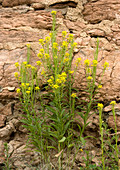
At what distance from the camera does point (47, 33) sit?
9.71 feet

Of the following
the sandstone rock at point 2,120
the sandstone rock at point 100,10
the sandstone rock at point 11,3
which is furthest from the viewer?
the sandstone rock at point 11,3

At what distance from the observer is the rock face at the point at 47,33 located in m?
2.36

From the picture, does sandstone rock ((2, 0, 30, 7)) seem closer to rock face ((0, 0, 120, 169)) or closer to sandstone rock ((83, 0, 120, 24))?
rock face ((0, 0, 120, 169))

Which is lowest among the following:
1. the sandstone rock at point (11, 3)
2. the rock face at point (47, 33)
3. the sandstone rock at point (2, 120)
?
the sandstone rock at point (2, 120)

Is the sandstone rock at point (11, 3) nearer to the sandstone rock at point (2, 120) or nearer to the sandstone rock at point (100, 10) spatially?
the sandstone rock at point (100, 10)

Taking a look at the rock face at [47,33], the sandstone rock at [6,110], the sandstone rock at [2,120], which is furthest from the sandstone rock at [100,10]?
the sandstone rock at [2,120]

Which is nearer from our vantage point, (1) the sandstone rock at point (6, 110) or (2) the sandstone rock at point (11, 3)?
(1) the sandstone rock at point (6, 110)

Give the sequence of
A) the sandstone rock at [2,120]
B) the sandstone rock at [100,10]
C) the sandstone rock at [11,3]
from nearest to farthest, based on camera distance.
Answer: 1. the sandstone rock at [2,120]
2. the sandstone rock at [100,10]
3. the sandstone rock at [11,3]

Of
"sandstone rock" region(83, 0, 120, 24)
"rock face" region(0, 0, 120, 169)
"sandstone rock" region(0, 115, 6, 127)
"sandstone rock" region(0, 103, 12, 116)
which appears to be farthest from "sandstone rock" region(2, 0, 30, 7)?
"sandstone rock" region(0, 115, 6, 127)

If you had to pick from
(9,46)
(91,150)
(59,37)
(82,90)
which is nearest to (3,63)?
(9,46)

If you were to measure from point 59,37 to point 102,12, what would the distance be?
0.90 m

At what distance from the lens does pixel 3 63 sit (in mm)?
2631

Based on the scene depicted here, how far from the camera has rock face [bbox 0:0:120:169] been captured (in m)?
2.36

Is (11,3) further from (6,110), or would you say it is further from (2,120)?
(2,120)
